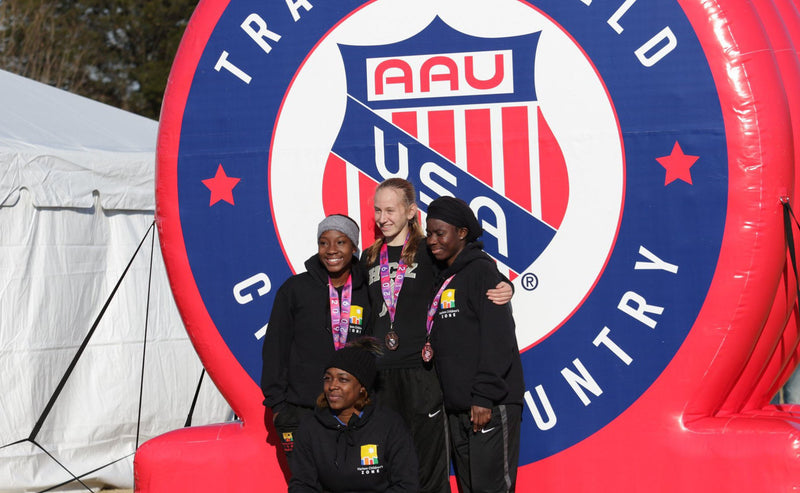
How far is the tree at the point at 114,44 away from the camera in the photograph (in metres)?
26.7

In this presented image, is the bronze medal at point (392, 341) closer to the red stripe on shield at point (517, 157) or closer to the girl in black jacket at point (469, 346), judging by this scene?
the girl in black jacket at point (469, 346)

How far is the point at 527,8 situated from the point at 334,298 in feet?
4.61

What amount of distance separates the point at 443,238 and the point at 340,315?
1.62 ft

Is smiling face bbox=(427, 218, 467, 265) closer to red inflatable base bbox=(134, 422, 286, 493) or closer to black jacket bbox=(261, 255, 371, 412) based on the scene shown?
black jacket bbox=(261, 255, 371, 412)

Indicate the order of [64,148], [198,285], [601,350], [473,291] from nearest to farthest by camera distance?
[473,291] < [601,350] < [198,285] < [64,148]

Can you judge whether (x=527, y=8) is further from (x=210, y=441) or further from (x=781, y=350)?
(x=210, y=441)

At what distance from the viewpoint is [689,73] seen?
14.1 ft

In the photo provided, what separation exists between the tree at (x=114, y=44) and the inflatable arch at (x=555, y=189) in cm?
2183

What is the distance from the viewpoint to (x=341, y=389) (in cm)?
394

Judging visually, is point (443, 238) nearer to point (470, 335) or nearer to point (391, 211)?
point (391, 211)

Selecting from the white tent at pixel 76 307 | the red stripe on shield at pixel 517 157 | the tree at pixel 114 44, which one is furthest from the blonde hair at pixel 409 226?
the tree at pixel 114 44

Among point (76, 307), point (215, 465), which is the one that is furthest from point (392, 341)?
point (76, 307)

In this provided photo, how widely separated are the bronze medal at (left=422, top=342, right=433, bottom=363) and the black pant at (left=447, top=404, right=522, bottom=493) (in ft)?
0.80

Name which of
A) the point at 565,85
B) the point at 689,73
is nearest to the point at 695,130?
the point at 689,73
